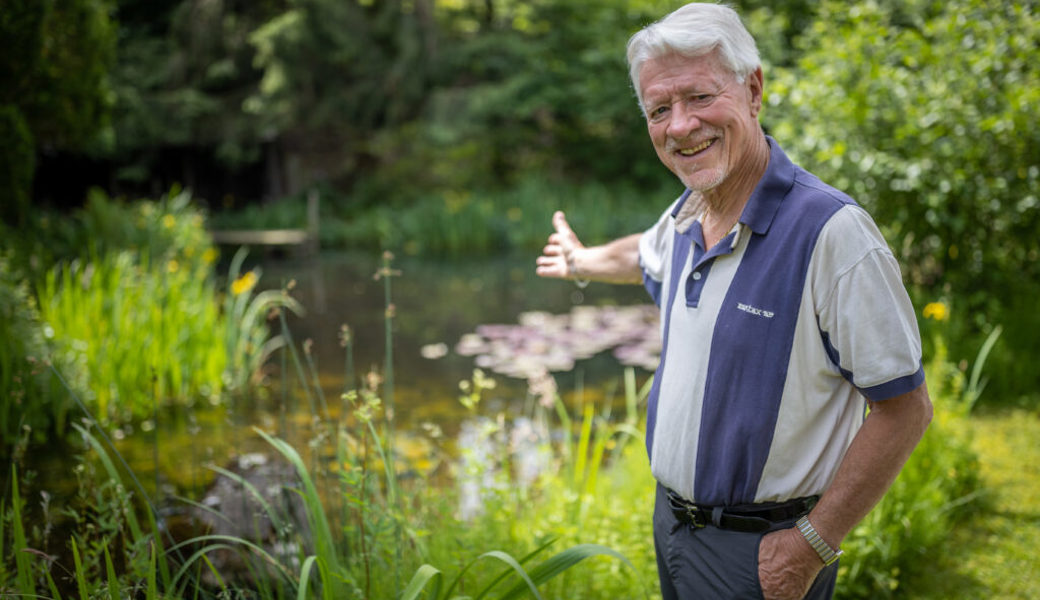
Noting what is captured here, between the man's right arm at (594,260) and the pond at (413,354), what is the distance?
0.67 meters

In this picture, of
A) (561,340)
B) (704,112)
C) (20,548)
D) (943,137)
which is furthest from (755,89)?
(561,340)

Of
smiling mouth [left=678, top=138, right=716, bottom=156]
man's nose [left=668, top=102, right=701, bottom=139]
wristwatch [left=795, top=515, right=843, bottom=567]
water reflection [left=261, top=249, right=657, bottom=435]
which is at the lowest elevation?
water reflection [left=261, top=249, right=657, bottom=435]

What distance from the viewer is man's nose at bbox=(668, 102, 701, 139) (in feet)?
4.83

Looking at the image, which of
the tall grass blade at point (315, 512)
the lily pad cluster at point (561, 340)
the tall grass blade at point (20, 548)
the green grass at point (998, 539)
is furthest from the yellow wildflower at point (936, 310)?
the tall grass blade at point (20, 548)

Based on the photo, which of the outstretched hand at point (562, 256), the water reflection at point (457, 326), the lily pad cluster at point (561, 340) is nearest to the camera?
the outstretched hand at point (562, 256)

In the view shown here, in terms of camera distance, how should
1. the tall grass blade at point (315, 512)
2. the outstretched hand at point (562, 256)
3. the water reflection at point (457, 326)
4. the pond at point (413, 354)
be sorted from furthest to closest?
the water reflection at point (457, 326) → the pond at point (413, 354) → the outstretched hand at point (562, 256) → the tall grass blade at point (315, 512)

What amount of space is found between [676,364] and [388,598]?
1012 mm

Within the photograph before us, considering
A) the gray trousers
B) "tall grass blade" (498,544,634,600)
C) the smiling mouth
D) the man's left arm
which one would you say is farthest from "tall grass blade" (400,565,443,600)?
the smiling mouth

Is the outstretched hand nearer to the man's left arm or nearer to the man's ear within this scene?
the man's ear

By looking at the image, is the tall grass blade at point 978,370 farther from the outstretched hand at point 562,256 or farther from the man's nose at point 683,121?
the man's nose at point 683,121

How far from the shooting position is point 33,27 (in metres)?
4.99

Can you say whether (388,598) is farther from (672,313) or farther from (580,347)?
(580,347)

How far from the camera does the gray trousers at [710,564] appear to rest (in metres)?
1.40

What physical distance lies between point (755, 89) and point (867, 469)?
2.48 feet
